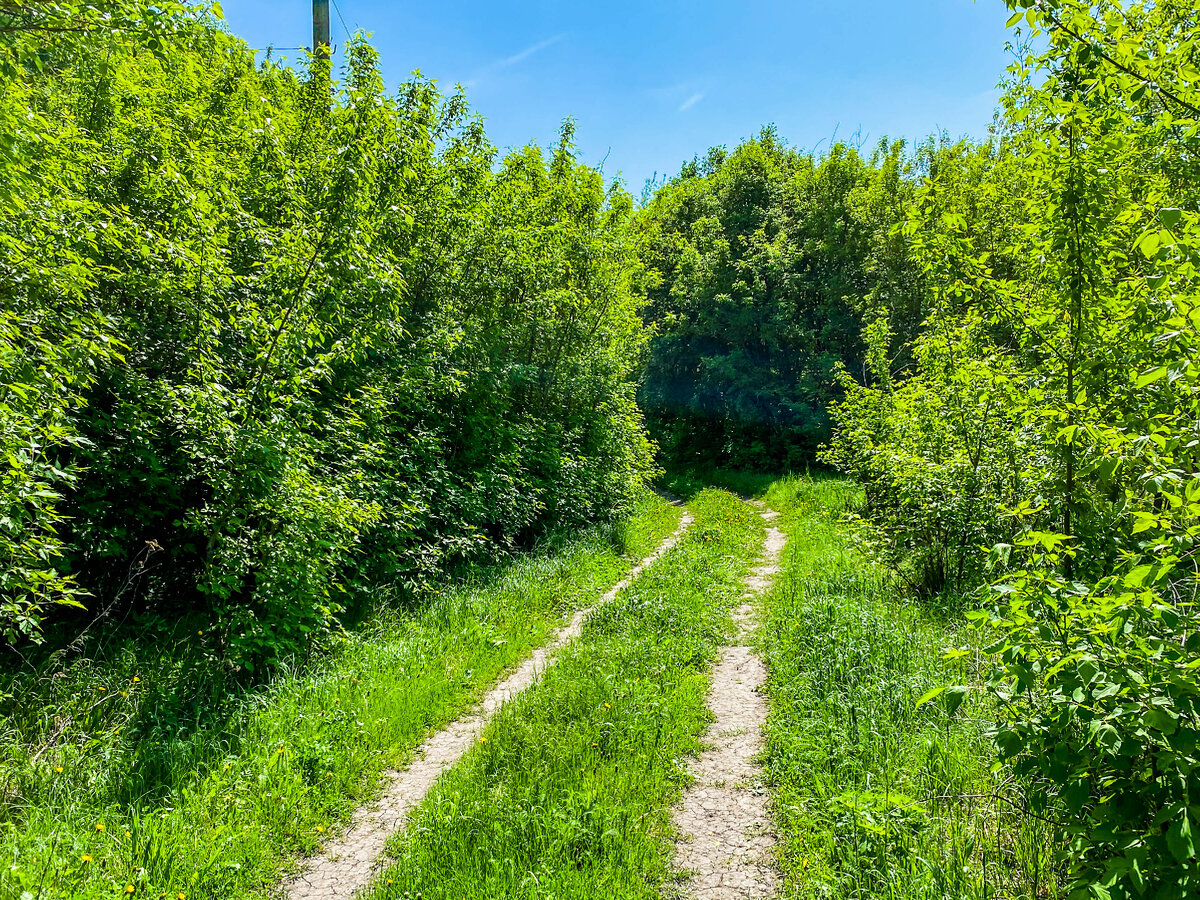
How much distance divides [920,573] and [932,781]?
4574 mm

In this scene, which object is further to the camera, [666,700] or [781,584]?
[781,584]

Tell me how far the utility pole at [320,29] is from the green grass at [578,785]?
8.93 metres

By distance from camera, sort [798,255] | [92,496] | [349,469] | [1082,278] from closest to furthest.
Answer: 1. [1082,278]
2. [92,496]
3. [349,469]
4. [798,255]

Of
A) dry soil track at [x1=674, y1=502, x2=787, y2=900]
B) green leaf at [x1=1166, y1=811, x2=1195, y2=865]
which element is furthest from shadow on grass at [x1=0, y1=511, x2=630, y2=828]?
green leaf at [x1=1166, y1=811, x2=1195, y2=865]

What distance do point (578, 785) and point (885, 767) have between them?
2.17 metres

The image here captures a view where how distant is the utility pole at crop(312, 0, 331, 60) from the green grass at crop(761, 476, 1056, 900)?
9.99m

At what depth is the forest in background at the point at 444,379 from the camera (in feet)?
8.32

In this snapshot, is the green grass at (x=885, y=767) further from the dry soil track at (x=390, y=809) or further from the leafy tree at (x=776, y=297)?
the leafy tree at (x=776, y=297)

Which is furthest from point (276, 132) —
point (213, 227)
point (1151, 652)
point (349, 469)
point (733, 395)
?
point (733, 395)

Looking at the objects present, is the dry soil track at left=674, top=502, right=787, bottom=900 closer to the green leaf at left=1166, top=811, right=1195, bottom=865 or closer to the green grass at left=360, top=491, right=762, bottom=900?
the green grass at left=360, top=491, right=762, bottom=900

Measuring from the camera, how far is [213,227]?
573 centimetres

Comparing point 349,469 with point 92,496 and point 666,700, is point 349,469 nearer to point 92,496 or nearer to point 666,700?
point 92,496

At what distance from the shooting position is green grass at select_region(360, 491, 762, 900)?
3.66m

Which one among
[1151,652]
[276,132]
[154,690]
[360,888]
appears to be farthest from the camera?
[276,132]
